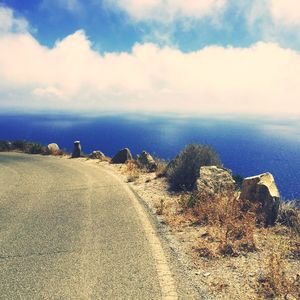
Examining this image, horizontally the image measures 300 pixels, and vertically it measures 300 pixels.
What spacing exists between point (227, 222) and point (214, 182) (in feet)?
10.3

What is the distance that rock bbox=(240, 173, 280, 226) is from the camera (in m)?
8.92

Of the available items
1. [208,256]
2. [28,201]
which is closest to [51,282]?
[208,256]

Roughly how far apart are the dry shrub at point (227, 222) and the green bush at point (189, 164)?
246 centimetres

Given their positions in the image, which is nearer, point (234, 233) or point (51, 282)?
point (51, 282)

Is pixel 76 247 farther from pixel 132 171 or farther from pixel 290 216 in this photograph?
pixel 132 171

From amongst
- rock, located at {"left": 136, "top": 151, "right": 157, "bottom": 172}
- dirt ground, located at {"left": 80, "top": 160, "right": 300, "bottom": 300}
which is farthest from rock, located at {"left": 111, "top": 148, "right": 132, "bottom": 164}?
dirt ground, located at {"left": 80, "top": 160, "right": 300, "bottom": 300}

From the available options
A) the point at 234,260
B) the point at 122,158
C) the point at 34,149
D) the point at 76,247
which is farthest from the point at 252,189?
the point at 34,149

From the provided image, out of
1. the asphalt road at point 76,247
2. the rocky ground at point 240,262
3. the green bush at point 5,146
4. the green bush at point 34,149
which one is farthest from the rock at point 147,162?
the green bush at point 5,146

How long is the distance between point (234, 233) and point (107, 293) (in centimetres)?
393

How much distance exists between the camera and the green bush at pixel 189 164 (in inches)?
518

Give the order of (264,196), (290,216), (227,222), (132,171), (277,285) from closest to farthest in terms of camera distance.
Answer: (277,285) < (227,222) < (290,216) < (264,196) < (132,171)

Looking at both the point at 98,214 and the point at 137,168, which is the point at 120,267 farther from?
the point at 137,168

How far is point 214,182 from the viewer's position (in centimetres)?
1167

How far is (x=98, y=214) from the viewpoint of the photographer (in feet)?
31.5
